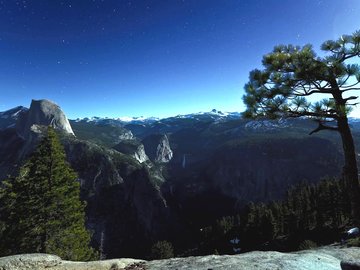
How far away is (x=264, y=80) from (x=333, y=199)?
125489mm

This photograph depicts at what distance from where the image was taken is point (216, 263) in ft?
38.8

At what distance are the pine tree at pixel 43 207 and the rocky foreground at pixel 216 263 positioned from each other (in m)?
14.5

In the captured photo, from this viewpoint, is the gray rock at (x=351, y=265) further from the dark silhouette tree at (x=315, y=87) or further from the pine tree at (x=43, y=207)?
the pine tree at (x=43, y=207)

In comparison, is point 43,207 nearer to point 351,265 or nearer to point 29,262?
point 29,262

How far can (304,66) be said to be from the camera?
12367mm

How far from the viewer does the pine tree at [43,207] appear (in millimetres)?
25688

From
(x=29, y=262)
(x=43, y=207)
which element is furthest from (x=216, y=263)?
(x=43, y=207)

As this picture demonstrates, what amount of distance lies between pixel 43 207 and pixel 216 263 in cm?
2035

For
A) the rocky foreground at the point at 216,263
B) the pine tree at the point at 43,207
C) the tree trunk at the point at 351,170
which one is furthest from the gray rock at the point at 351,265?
the pine tree at the point at 43,207

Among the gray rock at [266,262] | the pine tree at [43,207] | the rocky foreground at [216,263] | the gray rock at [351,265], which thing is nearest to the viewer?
the gray rock at [351,265]

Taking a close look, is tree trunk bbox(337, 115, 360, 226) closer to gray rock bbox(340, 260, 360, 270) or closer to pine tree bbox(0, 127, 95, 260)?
gray rock bbox(340, 260, 360, 270)

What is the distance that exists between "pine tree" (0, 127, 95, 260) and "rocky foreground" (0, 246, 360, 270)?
1453cm

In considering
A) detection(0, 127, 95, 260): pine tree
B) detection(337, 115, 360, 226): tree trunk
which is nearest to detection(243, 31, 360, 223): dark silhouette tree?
detection(337, 115, 360, 226): tree trunk

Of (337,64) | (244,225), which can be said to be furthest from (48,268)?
(244,225)
